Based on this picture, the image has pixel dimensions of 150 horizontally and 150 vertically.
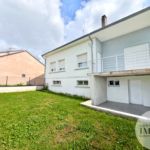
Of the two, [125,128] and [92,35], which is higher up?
[92,35]

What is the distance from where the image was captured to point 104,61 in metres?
8.05

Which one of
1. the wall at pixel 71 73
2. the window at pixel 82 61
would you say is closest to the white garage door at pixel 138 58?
the wall at pixel 71 73

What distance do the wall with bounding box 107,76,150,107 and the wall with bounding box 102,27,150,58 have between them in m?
2.65

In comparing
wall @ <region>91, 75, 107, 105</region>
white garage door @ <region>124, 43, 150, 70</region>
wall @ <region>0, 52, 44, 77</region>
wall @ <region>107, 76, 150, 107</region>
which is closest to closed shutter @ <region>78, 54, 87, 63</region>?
wall @ <region>91, 75, 107, 105</region>

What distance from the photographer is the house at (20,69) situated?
46.5 ft

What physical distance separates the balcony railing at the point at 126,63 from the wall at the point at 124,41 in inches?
31.8

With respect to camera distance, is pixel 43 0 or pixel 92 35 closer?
pixel 43 0

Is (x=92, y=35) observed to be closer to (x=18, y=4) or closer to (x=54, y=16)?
(x=54, y=16)

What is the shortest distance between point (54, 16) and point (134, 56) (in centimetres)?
1007

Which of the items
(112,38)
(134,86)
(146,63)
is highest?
(112,38)

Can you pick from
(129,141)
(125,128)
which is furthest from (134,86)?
A: (129,141)

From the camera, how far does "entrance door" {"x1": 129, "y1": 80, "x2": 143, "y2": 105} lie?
252 inches

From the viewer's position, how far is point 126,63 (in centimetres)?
689

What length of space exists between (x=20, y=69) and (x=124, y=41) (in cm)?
1880
